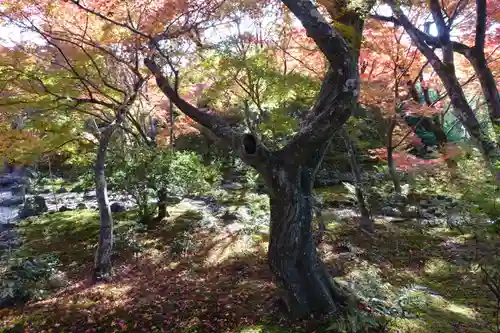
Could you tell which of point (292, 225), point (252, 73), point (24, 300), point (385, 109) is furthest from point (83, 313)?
point (385, 109)

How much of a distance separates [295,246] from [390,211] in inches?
314

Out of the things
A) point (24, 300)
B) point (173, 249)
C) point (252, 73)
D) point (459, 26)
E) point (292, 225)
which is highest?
point (459, 26)

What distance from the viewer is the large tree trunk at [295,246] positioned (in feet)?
14.1

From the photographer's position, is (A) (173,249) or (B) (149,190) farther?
(B) (149,190)

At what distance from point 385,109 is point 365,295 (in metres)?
6.24

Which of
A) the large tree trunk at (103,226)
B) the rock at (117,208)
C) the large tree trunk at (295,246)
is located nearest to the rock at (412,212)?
the large tree trunk at (295,246)

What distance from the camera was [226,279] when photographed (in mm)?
6672

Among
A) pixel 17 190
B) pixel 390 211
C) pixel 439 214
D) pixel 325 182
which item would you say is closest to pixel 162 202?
pixel 390 211

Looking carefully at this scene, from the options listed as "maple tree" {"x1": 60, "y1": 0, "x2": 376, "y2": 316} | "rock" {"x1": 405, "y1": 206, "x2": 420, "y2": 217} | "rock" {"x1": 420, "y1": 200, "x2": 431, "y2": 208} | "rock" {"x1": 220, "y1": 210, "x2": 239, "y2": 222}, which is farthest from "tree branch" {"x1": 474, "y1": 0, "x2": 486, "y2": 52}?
"rock" {"x1": 220, "y1": 210, "x2": 239, "y2": 222}

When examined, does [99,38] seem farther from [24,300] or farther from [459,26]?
[459,26]

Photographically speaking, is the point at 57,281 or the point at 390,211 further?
the point at 390,211

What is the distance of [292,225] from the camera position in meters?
4.31

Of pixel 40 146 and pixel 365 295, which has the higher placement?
pixel 40 146

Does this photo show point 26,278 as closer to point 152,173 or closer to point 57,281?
point 57,281
